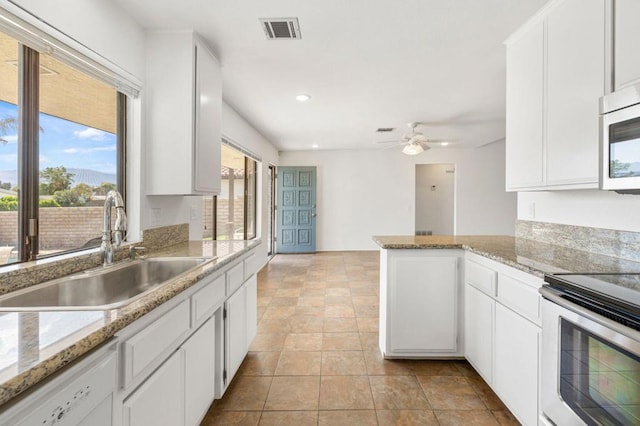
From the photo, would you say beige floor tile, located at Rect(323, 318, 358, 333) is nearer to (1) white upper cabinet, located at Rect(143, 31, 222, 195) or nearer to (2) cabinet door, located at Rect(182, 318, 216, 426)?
(2) cabinet door, located at Rect(182, 318, 216, 426)

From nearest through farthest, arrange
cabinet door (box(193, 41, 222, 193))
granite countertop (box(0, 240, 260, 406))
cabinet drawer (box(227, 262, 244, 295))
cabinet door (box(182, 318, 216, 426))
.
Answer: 1. granite countertop (box(0, 240, 260, 406))
2. cabinet door (box(182, 318, 216, 426))
3. cabinet drawer (box(227, 262, 244, 295))
4. cabinet door (box(193, 41, 222, 193))

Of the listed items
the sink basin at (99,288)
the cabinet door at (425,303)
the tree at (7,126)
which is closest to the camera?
the sink basin at (99,288)

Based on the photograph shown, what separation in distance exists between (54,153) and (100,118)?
46 cm

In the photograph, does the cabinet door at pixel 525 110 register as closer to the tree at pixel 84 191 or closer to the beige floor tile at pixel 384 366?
the beige floor tile at pixel 384 366

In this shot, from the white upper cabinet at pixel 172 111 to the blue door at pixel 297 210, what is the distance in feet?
16.0

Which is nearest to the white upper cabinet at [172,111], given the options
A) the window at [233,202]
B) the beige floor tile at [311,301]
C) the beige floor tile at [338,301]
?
the window at [233,202]

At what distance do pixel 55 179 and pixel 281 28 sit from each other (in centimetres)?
167

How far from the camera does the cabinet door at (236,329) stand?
6.32ft

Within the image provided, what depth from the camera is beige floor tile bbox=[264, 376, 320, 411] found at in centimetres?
190

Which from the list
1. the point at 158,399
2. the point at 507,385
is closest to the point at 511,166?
the point at 507,385

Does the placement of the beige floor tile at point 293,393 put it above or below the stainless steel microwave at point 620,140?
below

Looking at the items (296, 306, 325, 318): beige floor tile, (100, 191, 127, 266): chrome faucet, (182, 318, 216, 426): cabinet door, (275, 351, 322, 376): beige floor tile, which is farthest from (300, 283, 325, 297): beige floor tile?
(100, 191, 127, 266): chrome faucet

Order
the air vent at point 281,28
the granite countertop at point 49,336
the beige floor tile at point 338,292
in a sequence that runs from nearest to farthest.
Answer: the granite countertop at point 49,336 → the air vent at point 281,28 → the beige floor tile at point 338,292

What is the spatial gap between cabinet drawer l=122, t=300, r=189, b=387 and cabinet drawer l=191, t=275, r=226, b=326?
75 millimetres
